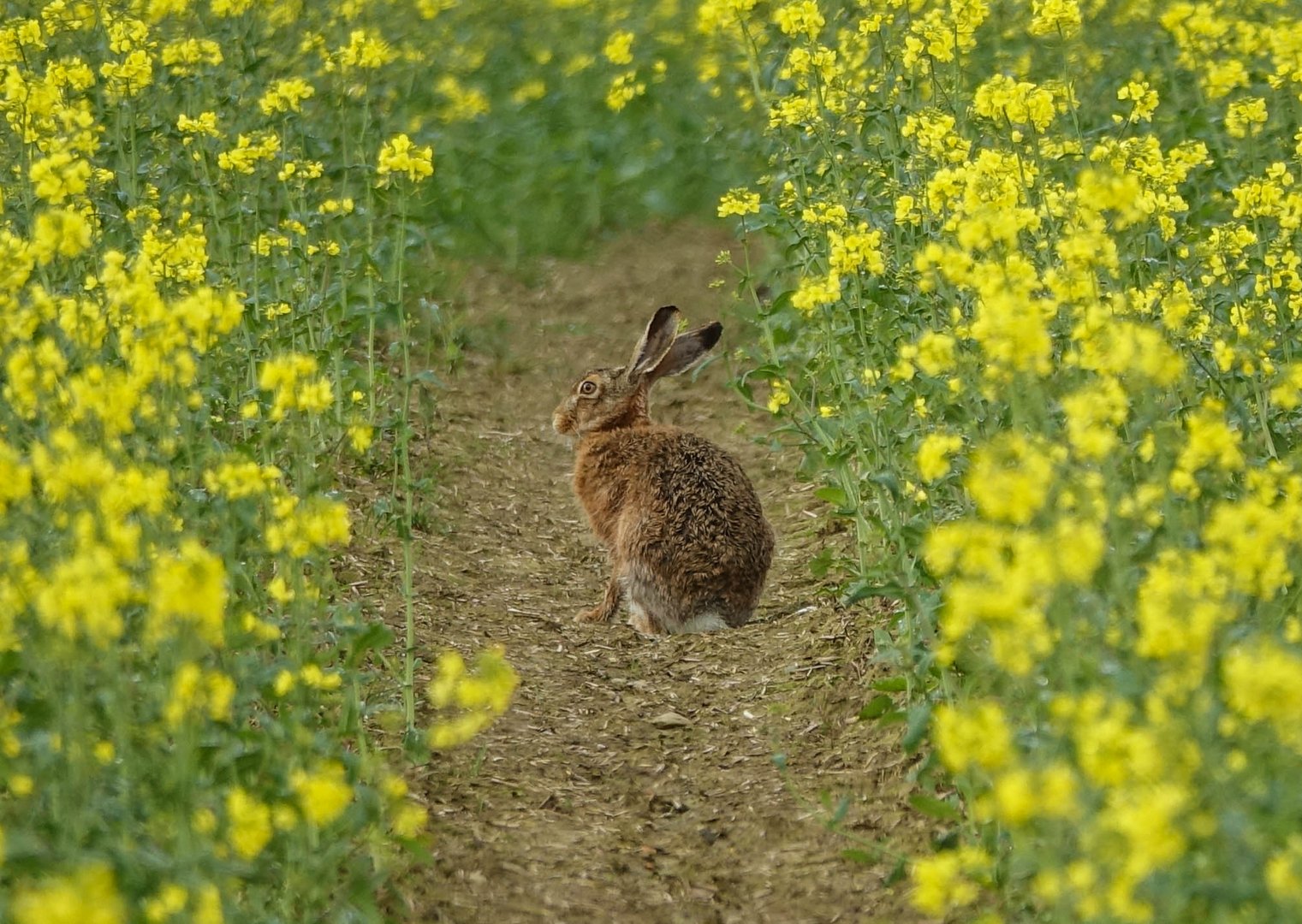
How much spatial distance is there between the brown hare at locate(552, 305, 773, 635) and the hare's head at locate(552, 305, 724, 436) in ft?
1.79

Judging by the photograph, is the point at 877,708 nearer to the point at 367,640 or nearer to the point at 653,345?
the point at 367,640

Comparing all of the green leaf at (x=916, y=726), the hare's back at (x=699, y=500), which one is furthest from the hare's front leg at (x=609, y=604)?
the green leaf at (x=916, y=726)

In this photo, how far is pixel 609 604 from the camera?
25.8 ft

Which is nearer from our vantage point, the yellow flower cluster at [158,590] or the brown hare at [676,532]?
the yellow flower cluster at [158,590]

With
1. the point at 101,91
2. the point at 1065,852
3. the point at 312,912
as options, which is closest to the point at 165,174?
the point at 101,91

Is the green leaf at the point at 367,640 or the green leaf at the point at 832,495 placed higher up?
the green leaf at the point at 367,640

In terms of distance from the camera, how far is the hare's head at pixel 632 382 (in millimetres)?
8758

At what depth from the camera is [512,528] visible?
29.9 feet

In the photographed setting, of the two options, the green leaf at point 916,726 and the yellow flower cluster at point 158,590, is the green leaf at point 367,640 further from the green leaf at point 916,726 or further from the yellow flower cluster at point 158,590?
the green leaf at point 916,726

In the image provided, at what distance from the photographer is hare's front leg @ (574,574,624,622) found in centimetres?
783

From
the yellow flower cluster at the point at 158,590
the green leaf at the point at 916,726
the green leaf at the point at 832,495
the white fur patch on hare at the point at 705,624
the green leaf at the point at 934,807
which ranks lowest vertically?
the white fur patch on hare at the point at 705,624

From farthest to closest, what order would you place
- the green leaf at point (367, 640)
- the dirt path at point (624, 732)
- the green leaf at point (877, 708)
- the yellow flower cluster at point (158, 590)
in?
the green leaf at point (877, 708), the dirt path at point (624, 732), the green leaf at point (367, 640), the yellow flower cluster at point (158, 590)

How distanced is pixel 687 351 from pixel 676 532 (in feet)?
4.61

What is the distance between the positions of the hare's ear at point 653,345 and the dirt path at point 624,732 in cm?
96
